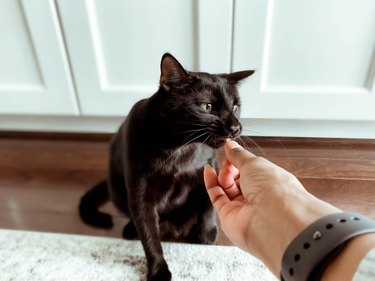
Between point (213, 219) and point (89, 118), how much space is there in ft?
2.36

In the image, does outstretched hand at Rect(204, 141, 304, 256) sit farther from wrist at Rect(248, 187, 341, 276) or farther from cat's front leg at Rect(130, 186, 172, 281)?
cat's front leg at Rect(130, 186, 172, 281)

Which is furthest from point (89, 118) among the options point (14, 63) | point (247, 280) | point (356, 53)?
point (356, 53)

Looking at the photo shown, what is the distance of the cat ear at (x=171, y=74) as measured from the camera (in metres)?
0.70

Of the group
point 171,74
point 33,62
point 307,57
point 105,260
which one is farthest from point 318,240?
point 33,62

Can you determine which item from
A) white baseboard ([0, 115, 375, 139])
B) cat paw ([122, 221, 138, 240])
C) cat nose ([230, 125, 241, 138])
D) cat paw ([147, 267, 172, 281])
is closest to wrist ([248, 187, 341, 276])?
cat nose ([230, 125, 241, 138])

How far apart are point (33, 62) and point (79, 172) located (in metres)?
0.43

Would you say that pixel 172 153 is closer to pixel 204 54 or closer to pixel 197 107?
pixel 197 107

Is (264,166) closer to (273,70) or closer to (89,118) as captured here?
(273,70)

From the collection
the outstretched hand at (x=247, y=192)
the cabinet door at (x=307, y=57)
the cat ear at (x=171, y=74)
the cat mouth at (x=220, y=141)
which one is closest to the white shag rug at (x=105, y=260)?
the outstretched hand at (x=247, y=192)

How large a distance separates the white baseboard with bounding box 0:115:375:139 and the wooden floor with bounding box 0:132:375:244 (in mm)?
38

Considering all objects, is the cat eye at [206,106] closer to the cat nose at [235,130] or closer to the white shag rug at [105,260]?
the cat nose at [235,130]

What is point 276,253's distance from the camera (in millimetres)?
543

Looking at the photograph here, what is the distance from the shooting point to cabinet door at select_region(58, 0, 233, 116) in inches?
42.9

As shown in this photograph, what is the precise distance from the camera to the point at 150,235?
0.84 metres
